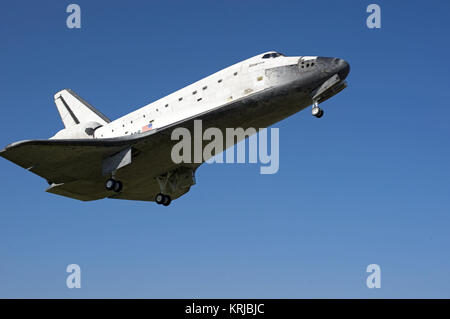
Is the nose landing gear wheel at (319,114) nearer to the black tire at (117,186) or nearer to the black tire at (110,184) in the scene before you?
the black tire at (117,186)

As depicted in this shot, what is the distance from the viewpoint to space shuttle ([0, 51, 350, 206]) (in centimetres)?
2941

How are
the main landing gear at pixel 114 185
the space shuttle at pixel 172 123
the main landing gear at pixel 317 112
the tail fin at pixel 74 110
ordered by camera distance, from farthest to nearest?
the tail fin at pixel 74 110
the main landing gear at pixel 114 185
the space shuttle at pixel 172 123
the main landing gear at pixel 317 112

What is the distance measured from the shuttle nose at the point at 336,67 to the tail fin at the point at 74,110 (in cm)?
1698

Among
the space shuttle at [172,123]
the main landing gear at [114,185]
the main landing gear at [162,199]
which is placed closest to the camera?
the space shuttle at [172,123]

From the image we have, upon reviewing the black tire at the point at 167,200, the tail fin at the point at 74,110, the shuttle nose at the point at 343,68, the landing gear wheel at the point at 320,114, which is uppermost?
the tail fin at the point at 74,110

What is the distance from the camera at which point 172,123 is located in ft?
102

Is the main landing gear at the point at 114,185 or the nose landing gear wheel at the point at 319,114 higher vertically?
the nose landing gear wheel at the point at 319,114

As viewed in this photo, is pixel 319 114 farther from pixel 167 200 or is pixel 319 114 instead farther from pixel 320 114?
pixel 167 200

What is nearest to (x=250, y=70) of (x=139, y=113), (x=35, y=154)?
(x=139, y=113)

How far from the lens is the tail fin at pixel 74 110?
41.2m

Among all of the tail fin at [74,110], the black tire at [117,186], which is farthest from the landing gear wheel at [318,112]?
the tail fin at [74,110]

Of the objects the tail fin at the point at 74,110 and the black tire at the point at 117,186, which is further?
the tail fin at the point at 74,110
